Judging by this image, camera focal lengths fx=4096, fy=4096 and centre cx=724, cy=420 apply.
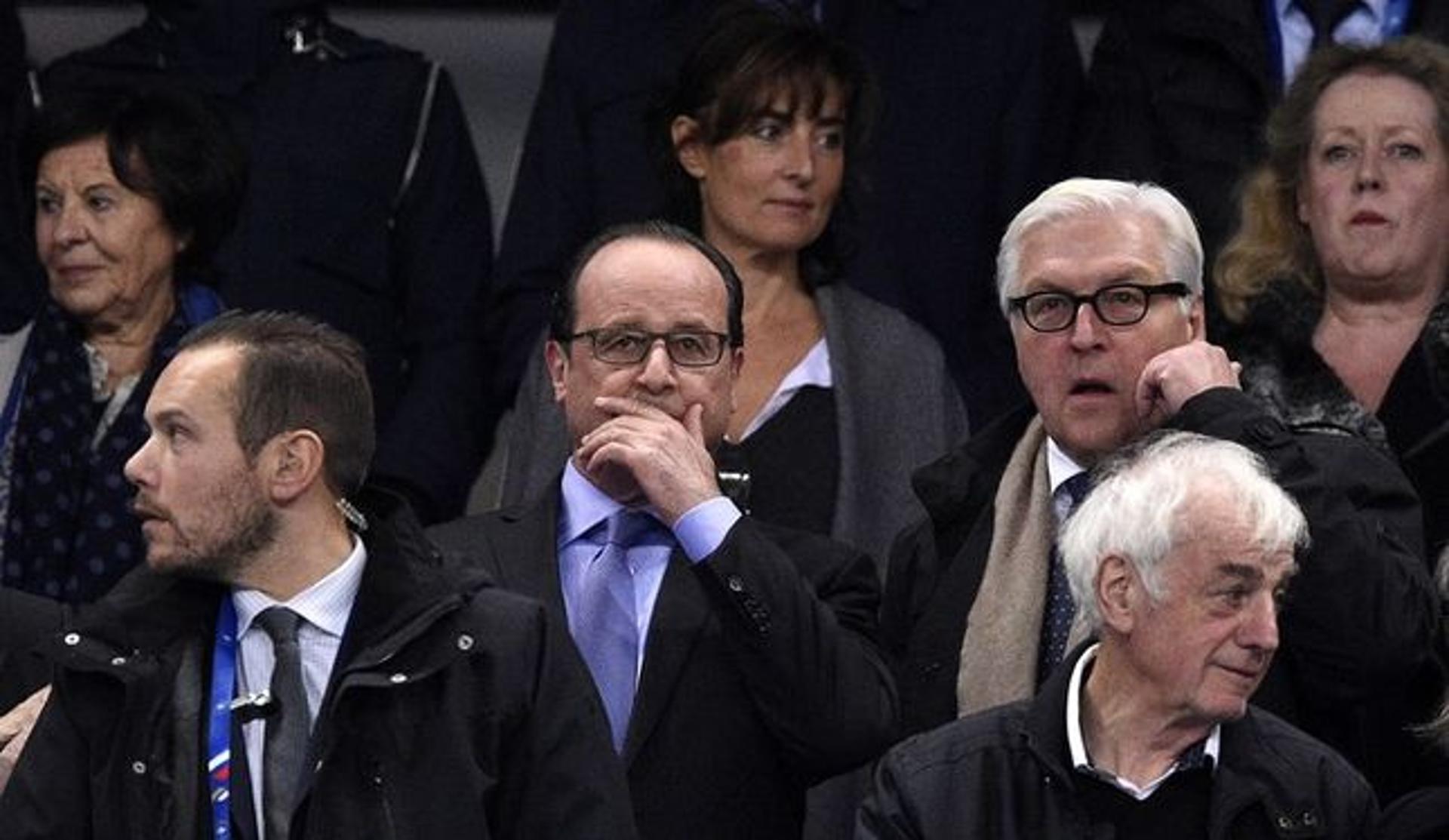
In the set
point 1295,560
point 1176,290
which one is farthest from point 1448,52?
point 1295,560

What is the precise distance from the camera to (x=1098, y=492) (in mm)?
5840

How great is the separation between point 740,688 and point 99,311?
1.98 m

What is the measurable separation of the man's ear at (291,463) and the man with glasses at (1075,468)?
108 centimetres

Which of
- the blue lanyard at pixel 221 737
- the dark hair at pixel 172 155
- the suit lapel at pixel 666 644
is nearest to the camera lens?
the blue lanyard at pixel 221 737

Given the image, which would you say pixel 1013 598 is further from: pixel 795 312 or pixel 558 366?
pixel 795 312

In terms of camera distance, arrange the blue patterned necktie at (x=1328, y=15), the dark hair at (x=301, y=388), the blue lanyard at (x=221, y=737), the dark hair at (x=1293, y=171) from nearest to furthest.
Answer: the blue lanyard at (x=221, y=737), the dark hair at (x=301, y=388), the dark hair at (x=1293, y=171), the blue patterned necktie at (x=1328, y=15)

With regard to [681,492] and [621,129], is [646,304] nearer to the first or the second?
[681,492]

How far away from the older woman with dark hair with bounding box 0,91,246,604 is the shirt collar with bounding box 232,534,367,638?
161 centimetres

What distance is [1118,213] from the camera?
6391mm

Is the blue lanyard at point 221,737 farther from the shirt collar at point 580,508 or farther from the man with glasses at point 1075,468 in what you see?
the man with glasses at point 1075,468

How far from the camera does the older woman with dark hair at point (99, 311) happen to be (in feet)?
24.1

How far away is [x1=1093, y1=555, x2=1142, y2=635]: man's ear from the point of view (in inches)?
225

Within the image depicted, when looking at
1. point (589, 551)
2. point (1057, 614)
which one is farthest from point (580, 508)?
point (1057, 614)

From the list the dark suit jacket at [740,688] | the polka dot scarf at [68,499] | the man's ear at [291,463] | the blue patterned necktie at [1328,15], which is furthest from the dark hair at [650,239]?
the blue patterned necktie at [1328,15]
